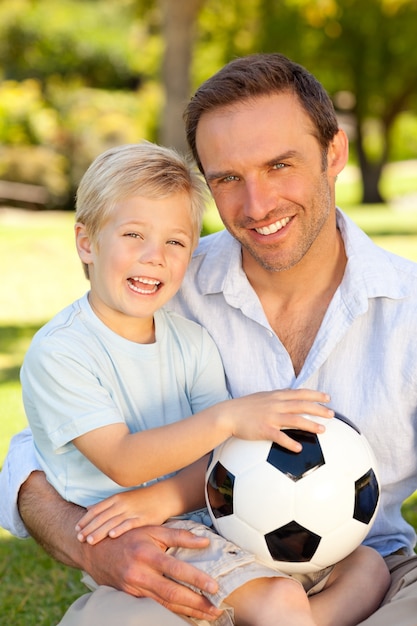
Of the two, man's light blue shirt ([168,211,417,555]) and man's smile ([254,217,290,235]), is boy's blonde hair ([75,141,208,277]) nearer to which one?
man's smile ([254,217,290,235])

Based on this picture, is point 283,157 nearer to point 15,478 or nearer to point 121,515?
point 121,515

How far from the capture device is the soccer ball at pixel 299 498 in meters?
2.72

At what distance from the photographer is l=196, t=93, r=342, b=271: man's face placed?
10.9 feet

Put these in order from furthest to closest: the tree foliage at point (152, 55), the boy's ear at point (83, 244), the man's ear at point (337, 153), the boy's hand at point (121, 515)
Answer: the tree foliage at point (152, 55) < the man's ear at point (337, 153) < the boy's ear at point (83, 244) < the boy's hand at point (121, 515)

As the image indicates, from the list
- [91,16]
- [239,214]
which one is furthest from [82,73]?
[239,214]

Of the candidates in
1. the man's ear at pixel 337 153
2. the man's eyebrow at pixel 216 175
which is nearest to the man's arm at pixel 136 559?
the man's eyebrow at pixel 216 175

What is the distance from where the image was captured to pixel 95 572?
9.74 feet

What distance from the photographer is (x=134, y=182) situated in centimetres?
317

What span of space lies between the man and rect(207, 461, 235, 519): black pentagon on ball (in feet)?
1.40

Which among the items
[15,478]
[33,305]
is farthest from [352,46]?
[15,478]

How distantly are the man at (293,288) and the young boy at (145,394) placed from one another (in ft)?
0.42

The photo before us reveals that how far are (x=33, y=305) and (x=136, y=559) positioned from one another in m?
8.82

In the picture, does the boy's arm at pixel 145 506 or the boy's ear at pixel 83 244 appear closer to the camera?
the boy's arm at pixel 145 506

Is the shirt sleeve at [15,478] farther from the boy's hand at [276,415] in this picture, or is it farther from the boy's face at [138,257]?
the boy's hand at [276,415]
